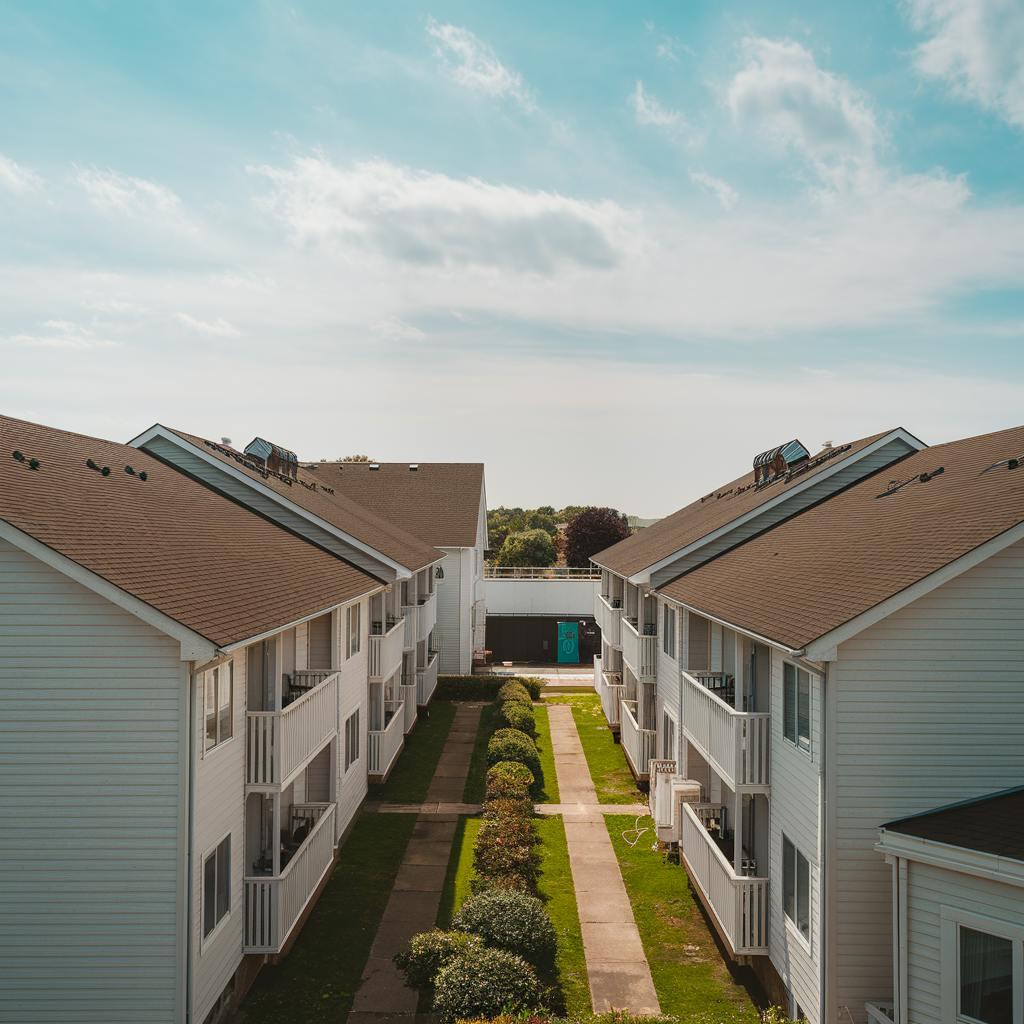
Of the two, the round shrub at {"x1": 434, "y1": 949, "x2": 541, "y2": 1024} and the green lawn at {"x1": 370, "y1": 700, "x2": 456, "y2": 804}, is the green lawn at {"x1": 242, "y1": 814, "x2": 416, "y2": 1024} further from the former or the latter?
the green lawn at {"x1": 370, "y1": 700, "x2": 456, "y2": 804}

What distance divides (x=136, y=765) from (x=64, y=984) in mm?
2808

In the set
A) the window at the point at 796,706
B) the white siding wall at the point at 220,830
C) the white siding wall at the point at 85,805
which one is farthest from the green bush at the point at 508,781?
the white siding wall at the point at 85,805

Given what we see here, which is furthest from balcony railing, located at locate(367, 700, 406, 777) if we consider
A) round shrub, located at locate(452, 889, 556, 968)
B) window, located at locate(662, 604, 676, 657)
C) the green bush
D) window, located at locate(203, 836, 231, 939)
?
window, located at locate(203, 836, 231, 939)

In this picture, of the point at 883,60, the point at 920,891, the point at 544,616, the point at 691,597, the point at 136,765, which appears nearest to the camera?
the point at 920,891

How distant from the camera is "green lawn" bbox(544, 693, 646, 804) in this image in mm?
24422

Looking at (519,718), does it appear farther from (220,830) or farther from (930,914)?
(930,914)

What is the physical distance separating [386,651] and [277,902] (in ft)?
35.4

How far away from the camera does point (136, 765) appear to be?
Result: 424 inches

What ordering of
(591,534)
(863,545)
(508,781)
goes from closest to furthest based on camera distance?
(863,545) < (508,781) < (591,534)

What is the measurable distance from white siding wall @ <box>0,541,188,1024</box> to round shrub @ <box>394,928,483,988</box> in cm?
343

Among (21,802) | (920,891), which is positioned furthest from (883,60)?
(21,802)

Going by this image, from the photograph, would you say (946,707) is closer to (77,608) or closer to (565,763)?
(77,608)

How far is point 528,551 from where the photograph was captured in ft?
255

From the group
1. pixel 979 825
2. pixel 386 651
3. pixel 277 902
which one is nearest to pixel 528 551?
pixel 386 651
